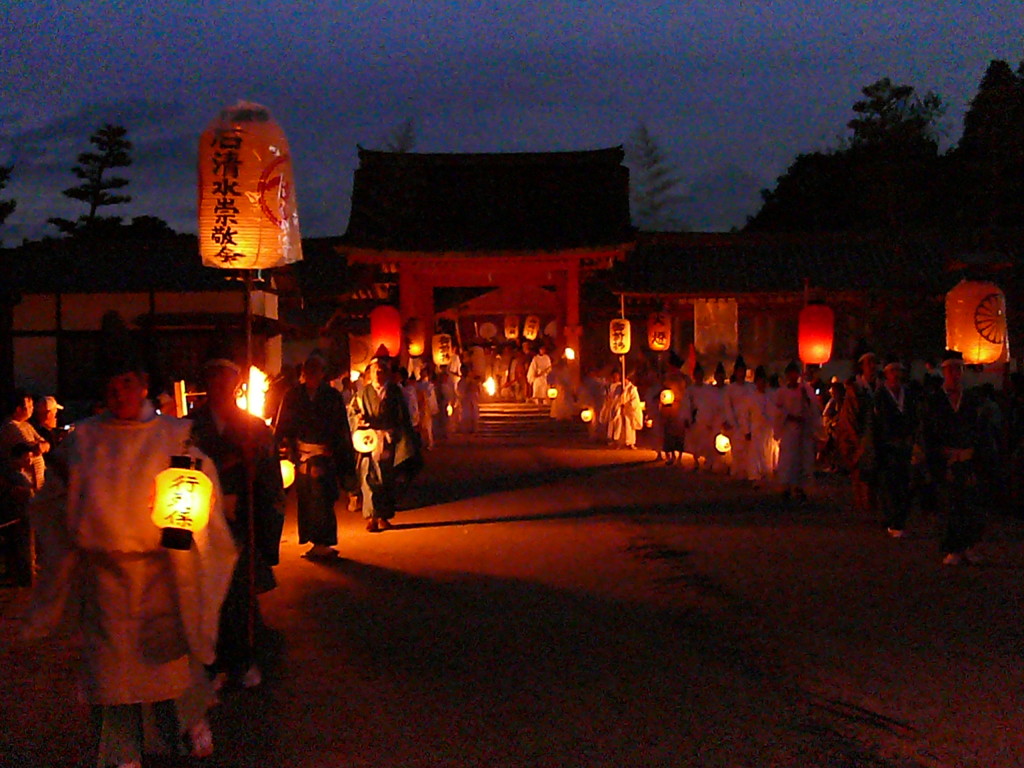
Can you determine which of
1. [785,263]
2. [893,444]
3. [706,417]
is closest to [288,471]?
[893,444]

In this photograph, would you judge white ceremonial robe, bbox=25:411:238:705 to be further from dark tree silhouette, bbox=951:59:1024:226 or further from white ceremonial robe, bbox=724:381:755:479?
dark tree silhouette, bbox=951:59:1024:226

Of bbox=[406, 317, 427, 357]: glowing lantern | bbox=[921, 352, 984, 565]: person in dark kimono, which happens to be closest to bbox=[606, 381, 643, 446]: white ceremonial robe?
bbox=[406, 317, 427, 357]: glowing lantern

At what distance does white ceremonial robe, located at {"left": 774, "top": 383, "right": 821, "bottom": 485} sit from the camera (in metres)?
14.5

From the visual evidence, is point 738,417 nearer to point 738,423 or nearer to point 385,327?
point 738,423

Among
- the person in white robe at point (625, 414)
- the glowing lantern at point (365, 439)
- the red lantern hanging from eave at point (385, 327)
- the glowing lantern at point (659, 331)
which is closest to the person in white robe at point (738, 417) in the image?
the person in white robe at point (625, 414)

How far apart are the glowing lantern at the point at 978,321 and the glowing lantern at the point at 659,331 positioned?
12.2 metres

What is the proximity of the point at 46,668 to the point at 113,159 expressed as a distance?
1384 inches

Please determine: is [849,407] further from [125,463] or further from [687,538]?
[125,463]

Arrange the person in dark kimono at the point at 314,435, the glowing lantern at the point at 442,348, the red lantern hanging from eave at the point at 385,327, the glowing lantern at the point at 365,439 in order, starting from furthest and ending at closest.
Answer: the glowing lantern at the point at 442,348 < the red lantern hanging from eave at the point at 385,327 < the glowing lantern at the point at 365,439 < the person in dark kimono at the point at 314,435

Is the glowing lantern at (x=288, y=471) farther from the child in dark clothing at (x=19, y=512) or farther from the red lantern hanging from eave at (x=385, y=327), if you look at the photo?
the red lantern hanging from eave at (x=385, y=327)

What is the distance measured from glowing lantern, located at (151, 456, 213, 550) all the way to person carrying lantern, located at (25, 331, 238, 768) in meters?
0.03

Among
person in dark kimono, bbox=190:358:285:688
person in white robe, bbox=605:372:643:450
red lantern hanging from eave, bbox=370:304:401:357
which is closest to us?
person in dark kimono, bbox=190:358:285:688

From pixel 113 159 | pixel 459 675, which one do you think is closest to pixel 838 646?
pixel 459 675

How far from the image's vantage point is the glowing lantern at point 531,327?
39.5 metres
